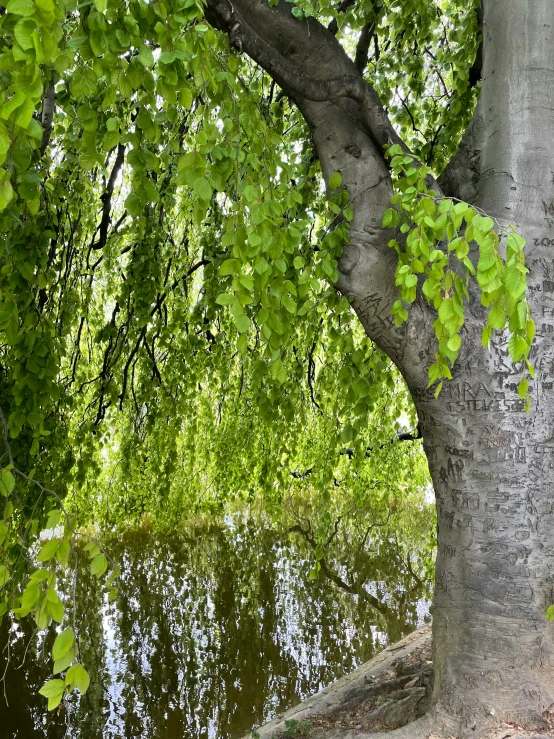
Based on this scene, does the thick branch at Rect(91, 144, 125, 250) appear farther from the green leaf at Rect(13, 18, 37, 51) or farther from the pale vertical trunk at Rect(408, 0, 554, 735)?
the green leaf at Rect(13, 18, 37, 51)

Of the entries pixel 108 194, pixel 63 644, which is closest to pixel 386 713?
pixel 63 644

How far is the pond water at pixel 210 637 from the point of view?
4148mm

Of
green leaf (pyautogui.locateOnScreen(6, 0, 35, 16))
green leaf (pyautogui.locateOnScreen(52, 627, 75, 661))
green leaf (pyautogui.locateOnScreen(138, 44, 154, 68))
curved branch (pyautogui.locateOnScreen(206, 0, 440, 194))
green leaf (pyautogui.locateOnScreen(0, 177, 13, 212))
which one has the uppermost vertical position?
curved branch (pyautogui.locateOnScreen(206, 0, 440, 194))

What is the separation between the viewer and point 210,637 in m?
5.18

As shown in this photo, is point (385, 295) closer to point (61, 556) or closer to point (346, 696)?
point (61, 556)

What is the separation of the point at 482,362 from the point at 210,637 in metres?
4.02

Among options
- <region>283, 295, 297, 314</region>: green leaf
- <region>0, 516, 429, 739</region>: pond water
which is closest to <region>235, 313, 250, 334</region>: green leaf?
<region>283, 295, 297, 314</region>: green leaf

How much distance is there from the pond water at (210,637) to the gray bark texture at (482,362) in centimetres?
243

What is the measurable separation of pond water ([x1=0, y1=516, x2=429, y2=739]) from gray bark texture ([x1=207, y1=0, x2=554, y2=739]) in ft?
7.97

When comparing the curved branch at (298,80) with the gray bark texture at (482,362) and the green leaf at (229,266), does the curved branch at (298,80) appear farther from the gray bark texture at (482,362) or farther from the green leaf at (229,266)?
the green leaf at (229,266)

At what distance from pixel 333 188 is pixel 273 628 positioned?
4.22 m

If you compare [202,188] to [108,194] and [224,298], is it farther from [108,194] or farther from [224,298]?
[108,194]

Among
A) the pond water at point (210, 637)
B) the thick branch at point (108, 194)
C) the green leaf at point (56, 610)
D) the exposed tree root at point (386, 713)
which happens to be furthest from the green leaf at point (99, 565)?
the thick branch at point (108, 194)

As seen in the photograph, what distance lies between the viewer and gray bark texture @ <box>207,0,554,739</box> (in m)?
1.99
